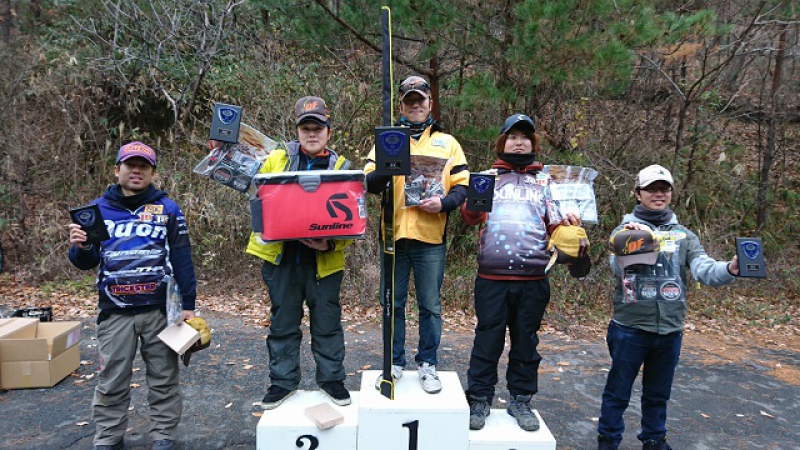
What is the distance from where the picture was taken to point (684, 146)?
8062mm

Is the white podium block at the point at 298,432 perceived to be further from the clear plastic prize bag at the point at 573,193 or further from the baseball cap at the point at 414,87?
the baseball cap at the point at 414,87

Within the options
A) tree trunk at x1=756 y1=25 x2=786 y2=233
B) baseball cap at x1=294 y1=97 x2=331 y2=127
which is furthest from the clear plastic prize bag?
tree trunk at x1=756 y1=25 x2=786 y2=233

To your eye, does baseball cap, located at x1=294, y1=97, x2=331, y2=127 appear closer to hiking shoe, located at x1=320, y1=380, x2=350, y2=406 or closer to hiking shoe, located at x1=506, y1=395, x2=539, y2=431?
hiking shoe, located at x1=320, y1=380, x2=350, y2=406

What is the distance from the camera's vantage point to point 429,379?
3.06m

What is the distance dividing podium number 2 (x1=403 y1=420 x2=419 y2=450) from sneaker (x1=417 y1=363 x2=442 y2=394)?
26 cm

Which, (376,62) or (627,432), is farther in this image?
(376,62)

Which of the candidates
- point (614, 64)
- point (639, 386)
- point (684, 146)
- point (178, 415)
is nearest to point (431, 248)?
point (178, 415)

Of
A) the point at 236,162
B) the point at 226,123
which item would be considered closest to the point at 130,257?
the point at 236,162

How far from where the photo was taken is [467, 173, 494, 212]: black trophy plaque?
2.75m

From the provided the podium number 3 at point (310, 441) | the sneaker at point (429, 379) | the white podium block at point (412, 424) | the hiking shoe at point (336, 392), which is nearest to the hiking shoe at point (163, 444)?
the podium number 3 at point (310, 441)

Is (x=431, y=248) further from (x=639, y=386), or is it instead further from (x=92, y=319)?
(x=92, y=319)

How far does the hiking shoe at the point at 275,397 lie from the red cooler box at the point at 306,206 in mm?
1054

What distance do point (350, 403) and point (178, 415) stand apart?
108cm

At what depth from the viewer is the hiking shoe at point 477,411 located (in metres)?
2.85
